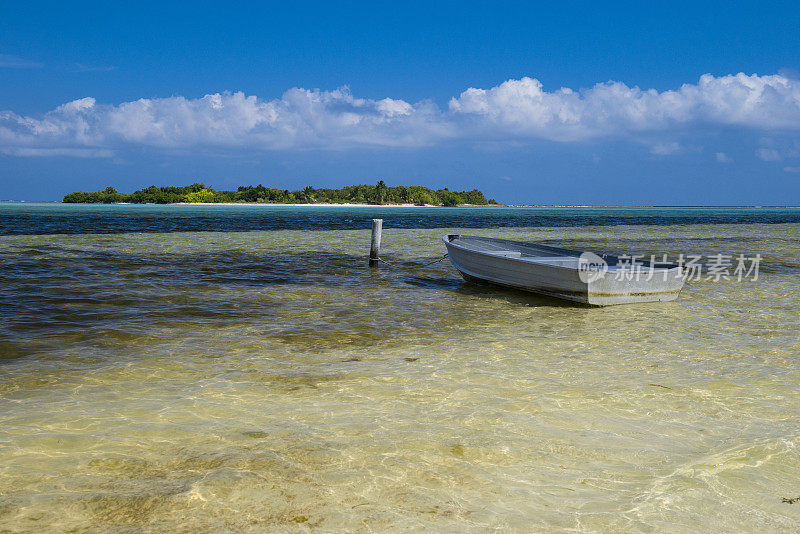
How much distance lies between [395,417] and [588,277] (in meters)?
8.51

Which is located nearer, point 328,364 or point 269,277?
point 328,364

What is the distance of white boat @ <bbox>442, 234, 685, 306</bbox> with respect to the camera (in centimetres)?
1362

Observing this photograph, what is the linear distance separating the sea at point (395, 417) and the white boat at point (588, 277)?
55 cm

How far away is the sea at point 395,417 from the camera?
13.9ft

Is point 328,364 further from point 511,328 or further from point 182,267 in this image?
point 182,267

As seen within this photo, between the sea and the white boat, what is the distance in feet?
1.79

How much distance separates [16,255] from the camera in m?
24.5

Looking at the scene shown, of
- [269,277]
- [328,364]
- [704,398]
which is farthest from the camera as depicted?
[269,277]

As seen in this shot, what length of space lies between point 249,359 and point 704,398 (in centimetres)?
645

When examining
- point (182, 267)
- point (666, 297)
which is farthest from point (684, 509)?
point (182, 267)
